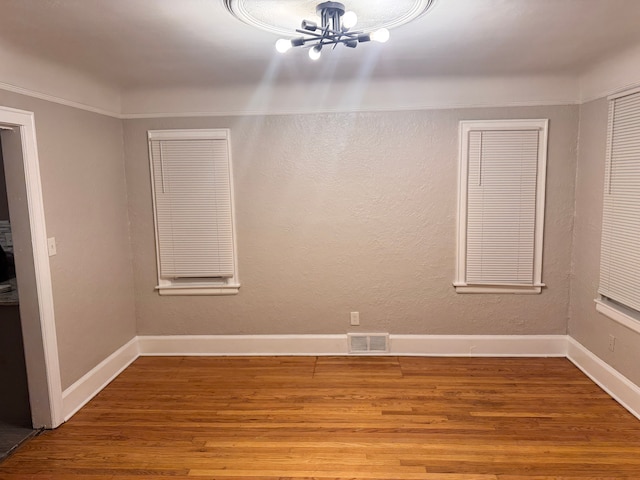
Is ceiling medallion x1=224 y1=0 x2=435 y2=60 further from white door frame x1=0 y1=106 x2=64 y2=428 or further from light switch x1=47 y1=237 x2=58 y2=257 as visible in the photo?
light switch x1=47 y1=237 x2=58 y2=257

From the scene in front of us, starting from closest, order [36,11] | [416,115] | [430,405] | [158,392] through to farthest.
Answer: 1. [36,11]
2. [430,405]
3. [158,392]
4. [416,115]

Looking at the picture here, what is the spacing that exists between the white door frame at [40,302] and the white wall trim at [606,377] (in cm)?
391

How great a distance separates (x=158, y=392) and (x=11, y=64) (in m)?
2.45

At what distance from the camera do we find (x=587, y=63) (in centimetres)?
318

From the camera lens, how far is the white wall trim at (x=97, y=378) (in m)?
3.09

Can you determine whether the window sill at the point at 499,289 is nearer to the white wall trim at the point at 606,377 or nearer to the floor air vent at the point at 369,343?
the white wall trim at the point at 606,377

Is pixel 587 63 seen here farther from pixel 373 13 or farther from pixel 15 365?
pixel 15 365

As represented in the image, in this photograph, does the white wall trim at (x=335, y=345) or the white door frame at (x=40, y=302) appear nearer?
the white door frame at (x=40, y=302)

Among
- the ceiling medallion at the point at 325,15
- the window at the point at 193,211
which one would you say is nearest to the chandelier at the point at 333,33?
the ceiling medallion at the point at 325,15

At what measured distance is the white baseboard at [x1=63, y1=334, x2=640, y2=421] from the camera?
3.79m

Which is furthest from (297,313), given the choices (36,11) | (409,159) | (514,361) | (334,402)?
(36,11)

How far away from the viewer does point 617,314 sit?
10.2 feet

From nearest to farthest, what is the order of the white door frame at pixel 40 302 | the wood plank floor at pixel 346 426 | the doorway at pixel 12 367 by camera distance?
the wood plank floor at pixel 346 426, the white door frame at pixel 40 302, the doorway at pixel 12 367

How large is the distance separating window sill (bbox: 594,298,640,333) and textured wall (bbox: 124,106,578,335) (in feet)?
1.64
